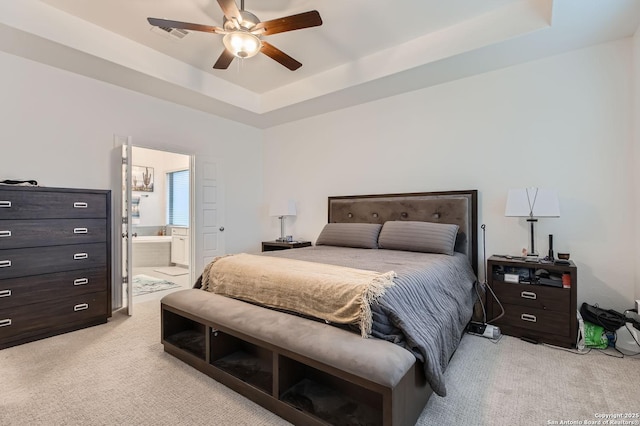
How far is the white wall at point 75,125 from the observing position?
2.98m

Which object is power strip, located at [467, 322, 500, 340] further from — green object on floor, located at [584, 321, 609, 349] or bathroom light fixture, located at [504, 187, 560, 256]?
bathroom light fixture, located at [504, 187, 560, 256]

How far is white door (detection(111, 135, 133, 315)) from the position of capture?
3.57 m

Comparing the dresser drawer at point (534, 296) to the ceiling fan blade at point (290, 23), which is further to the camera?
the dresser drawer at point (534, 296)

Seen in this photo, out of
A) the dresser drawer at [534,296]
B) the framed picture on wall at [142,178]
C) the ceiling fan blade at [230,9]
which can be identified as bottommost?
the dresser drawer at [534,296]

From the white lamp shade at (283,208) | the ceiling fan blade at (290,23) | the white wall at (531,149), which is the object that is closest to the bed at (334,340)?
the white wall at (531,149)

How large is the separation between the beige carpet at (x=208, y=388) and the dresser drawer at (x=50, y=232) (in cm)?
89

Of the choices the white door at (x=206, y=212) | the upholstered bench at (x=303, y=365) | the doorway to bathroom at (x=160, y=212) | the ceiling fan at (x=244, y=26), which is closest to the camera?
the upholstered bench at (x=303, y=365)

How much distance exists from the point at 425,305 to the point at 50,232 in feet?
10.8

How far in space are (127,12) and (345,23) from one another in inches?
78.4

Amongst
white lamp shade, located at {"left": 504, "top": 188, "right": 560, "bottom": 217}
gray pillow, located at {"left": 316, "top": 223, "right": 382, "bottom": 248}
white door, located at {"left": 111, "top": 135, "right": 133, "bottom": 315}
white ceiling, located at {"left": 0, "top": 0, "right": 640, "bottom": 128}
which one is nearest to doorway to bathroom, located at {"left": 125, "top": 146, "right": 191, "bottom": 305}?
white door, located at {"left": 111, "top": 135, "right": 133, "bottom": 315}

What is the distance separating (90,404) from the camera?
182 cm

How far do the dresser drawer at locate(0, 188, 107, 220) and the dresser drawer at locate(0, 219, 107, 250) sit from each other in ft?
0.17

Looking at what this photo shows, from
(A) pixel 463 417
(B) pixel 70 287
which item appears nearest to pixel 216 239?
(B) pixel 70 287

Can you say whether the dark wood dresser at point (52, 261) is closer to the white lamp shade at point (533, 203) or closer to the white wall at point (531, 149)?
the white wall at point (531, 149)
